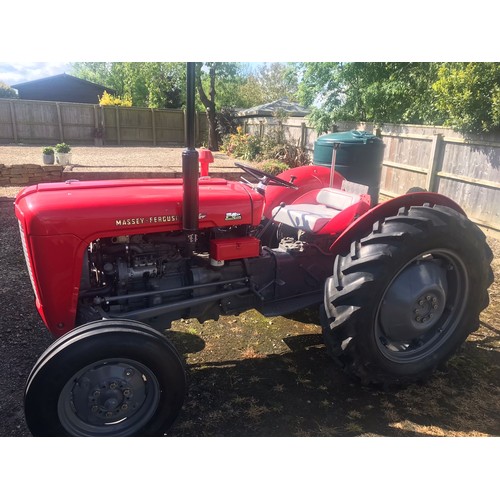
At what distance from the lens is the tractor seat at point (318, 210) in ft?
10.2

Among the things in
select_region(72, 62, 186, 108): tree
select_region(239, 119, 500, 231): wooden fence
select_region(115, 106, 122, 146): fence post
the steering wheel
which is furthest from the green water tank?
select_region(72, 62, 186, 108): tree

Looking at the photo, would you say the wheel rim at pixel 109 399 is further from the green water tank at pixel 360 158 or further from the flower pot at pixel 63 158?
the flower pot at pixel 63 158

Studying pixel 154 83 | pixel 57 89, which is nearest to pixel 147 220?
pixel 57 89

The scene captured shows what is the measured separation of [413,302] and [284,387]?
998 millimetres

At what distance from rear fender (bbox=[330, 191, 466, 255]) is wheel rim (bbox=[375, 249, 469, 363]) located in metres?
0.35

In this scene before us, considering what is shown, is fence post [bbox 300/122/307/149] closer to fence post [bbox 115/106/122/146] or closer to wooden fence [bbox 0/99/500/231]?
wooden fence [bbox 0/99/500/231]

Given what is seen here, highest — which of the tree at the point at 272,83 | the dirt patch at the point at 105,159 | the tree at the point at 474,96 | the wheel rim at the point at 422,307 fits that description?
the tree at the point at 272,83

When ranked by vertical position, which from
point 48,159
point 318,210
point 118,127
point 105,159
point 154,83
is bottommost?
point 105,159

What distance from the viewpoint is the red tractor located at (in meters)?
2.11

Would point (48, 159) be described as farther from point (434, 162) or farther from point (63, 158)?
point (434, 162)

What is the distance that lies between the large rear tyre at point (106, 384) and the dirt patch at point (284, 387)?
0.30 meters

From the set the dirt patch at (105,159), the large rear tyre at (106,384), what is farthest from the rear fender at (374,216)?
the dirt patch at (105,159)

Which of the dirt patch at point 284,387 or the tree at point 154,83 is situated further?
the tree at point 154,83

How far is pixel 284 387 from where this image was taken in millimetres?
2814
